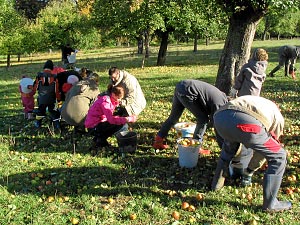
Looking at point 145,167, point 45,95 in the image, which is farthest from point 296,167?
point 45,95

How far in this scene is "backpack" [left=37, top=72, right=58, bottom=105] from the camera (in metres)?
7.97

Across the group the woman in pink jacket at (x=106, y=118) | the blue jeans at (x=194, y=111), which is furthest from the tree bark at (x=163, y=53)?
the blue jeans at (x=194, y=111)

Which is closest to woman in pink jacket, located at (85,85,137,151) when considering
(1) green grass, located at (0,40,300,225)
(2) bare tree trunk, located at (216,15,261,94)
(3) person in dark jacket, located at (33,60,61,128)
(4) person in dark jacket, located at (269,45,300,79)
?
(1) green grass, located at (0,40,300,225)

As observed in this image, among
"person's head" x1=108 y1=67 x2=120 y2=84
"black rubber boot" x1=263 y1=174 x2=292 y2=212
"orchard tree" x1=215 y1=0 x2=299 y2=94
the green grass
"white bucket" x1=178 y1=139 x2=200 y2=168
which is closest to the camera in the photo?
"black rubber boot" x1=263 y1=174 x2=292 y2=212

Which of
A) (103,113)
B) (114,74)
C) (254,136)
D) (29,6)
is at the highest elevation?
(29,6)

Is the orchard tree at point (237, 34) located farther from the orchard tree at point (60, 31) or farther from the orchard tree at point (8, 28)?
the orchard tree at point (60, 31)

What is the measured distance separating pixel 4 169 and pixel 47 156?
2.74 feet

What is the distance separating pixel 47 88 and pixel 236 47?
4731 millimetres

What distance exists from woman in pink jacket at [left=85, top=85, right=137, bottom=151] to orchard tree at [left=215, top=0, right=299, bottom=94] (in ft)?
10.1

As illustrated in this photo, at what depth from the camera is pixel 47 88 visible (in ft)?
26.2

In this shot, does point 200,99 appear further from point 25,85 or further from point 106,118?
point 25,85

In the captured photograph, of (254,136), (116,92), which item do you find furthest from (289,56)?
(254,136)

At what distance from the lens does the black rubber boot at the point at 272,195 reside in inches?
160

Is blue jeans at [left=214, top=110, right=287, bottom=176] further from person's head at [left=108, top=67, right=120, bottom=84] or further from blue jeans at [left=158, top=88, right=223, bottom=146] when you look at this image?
person's head at [left=108, top=67, right=120, bottom=84]
